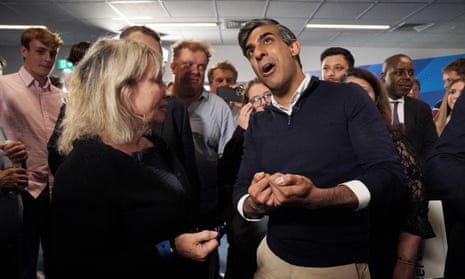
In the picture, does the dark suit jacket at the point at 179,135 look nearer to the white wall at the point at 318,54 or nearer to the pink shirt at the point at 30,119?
the pink shirt at the point at 30,119

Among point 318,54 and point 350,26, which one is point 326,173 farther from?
point 318,54

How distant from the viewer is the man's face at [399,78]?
265 centimetres

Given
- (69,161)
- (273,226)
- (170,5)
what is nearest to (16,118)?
(69,161)

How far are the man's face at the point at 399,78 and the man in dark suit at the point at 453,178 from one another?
5.90 feet

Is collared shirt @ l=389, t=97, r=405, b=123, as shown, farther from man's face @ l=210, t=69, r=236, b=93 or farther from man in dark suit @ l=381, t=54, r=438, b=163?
man's face @ l=210, t=69, r=236, b=93

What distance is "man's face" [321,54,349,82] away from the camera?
2438mm

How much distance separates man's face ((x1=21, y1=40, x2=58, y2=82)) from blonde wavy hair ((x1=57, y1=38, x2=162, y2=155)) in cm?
163

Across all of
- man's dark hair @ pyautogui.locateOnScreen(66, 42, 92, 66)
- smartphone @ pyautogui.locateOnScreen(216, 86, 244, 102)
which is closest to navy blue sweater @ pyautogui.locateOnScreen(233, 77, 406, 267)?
smartphone @ pyautogui.locateOnScreen(216, 86, 244, 102)

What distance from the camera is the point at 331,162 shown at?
115 cm

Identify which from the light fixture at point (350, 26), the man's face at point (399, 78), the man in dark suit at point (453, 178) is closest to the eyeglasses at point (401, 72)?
the man's face at point (399, 78)

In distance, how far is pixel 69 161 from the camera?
98 centimetres

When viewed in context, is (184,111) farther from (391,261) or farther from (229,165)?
(391,261)

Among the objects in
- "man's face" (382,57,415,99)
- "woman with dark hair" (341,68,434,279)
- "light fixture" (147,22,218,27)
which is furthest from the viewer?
"light fixture" (147,22,218,27)

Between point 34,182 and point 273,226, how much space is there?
5.66 feet
